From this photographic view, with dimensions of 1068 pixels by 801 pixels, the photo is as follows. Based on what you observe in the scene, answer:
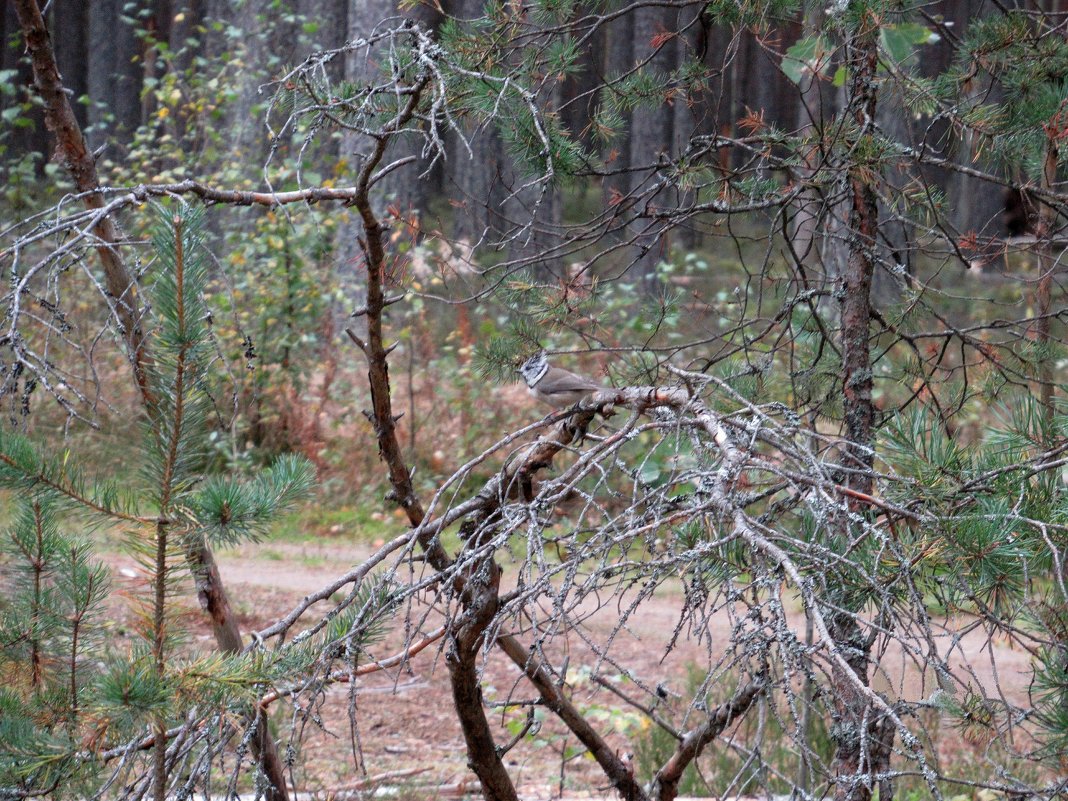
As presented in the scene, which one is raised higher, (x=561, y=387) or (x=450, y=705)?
(x=561, y=387)

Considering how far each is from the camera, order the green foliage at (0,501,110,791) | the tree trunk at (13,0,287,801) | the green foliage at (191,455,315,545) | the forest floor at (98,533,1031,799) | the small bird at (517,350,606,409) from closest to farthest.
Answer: the green foliage at (191,455,315,545) → the green foliage at (0,501,110,791) → the tree trunk at (13,0,287,801) → the forest floor at (98,533,1031,799) → the small bird at (517,350,606,409)

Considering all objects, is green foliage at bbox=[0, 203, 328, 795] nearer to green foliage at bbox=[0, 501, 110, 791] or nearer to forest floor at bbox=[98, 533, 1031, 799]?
green foliage at bbox=[0, 501, 110, 791]

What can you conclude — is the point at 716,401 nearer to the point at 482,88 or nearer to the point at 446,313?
the point at 482,88

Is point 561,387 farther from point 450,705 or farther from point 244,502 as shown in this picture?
point 244,502

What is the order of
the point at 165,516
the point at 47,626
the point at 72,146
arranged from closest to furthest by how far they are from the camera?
the point at 165,516 → the point at 47,626 → the point at 72,146

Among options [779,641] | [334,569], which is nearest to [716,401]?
[779,641]

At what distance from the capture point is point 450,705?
218 inches

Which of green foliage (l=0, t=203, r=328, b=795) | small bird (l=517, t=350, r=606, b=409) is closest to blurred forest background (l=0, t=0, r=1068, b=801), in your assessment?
green foliage (l=0, t=203, r=328, b=795)

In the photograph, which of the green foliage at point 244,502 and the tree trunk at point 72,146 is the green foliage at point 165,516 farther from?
the tree trunk at point 72,146

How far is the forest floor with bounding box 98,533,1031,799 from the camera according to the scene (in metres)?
4.26

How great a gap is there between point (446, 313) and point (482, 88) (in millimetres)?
10041

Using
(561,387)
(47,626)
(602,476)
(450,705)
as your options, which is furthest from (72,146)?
(450,705)

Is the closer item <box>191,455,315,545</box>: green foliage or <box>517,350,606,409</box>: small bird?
<box>191,455,315,545</box>: green foliage

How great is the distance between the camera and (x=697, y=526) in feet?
6.95
